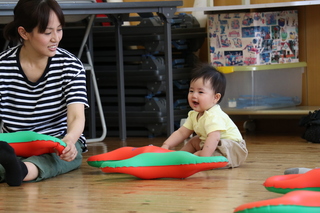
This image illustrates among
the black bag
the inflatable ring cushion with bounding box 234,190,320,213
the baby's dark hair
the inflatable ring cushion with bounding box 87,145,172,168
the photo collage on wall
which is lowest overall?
the black bag

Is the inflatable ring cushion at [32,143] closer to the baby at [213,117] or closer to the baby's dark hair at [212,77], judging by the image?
the baby at [213,117]

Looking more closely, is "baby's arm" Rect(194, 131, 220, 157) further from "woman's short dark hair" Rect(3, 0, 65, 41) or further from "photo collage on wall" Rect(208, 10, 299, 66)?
"photo collage on wall" Rect(208, 10, 299, 66)

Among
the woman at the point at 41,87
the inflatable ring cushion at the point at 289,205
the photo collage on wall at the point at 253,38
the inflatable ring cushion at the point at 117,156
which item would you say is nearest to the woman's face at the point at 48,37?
the woman at the point at 41,87

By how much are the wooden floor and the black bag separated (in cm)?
46

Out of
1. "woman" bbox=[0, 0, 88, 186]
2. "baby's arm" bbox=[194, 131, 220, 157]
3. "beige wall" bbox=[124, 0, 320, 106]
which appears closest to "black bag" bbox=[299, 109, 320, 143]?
"beige wall" bbox=[124, 0, 320, 106]

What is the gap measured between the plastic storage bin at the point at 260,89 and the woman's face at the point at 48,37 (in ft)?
4.44

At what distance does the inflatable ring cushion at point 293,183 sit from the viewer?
134cm

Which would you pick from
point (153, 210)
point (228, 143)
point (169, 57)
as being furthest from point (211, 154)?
point (169, 57)

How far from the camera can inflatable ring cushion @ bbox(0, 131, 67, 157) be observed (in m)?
1.77

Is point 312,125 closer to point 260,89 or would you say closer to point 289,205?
point 260,89

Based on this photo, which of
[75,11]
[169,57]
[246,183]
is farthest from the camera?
[169,57]

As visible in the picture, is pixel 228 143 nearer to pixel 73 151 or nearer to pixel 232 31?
A: pixel 73 151

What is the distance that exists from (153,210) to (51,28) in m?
0.79

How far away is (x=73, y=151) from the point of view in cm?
181
